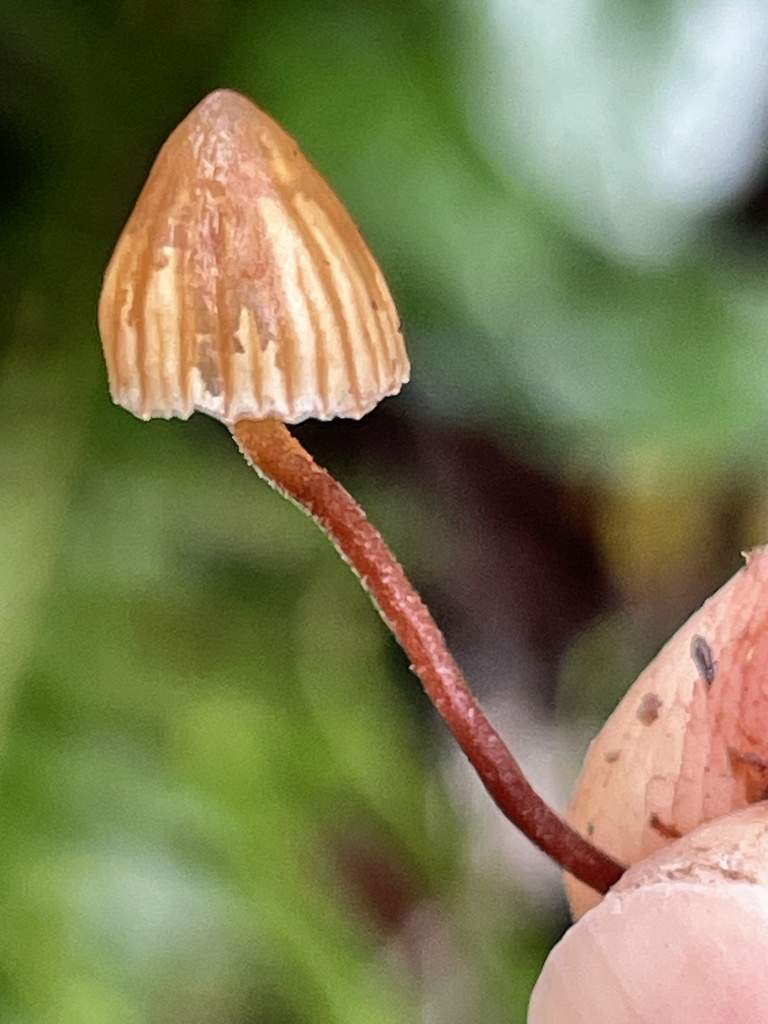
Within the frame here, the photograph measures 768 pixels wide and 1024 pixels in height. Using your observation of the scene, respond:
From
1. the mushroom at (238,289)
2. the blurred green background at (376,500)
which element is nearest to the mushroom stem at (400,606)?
the mushroom at (238,289)

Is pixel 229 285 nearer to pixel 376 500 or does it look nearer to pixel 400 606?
pixel 400 606

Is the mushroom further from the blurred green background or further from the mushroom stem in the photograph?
the blurred green background

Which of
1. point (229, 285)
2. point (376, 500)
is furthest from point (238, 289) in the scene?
point (376, 500)

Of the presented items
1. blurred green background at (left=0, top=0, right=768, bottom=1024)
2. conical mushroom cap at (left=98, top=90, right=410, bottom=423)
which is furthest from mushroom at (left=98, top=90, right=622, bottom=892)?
blurred green background at (left=0, top=0, right=768, bottom=1024)

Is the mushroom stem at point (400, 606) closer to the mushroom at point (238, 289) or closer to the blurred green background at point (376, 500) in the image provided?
the mushroom at point (238, 289)

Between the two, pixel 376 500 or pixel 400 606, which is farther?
pixel 376 500

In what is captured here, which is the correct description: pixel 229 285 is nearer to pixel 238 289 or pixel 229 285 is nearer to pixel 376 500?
pixel 238 289

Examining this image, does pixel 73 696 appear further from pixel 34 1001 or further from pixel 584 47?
pixel 584 47

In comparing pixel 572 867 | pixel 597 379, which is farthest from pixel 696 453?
pixel 572 867
